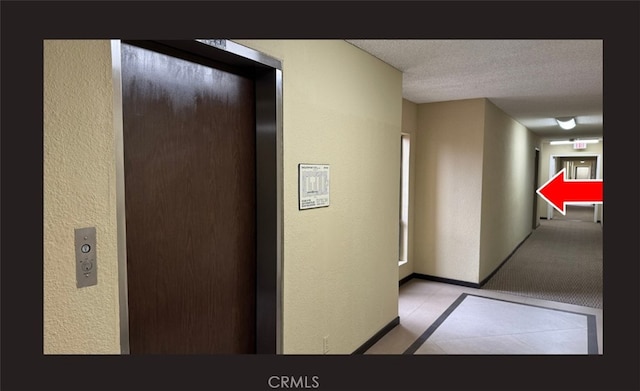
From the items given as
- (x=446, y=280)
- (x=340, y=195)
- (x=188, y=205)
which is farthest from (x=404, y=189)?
(x=188, y=205)

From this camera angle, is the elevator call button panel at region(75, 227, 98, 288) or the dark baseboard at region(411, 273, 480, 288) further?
the dark baseboard at region(411, 273, 480, 288)

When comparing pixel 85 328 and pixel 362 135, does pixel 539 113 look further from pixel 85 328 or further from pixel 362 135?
Answer: pixel 85 328

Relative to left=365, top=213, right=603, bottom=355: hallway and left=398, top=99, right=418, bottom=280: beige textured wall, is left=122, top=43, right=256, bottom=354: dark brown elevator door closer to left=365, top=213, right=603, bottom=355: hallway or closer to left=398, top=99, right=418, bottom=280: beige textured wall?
left=365, top=213, right=603, bottom=355: hallway

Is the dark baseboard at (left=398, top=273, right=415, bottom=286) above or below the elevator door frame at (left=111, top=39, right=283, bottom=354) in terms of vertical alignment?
below

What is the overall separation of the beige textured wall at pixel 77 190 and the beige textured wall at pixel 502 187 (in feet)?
12.7

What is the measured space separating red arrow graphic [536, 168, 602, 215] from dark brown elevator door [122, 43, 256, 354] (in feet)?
5.92

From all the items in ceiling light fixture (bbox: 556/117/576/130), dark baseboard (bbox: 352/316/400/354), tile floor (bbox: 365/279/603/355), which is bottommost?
tile floor (bbox: 365/279/603/355)

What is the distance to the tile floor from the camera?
266 centimetres

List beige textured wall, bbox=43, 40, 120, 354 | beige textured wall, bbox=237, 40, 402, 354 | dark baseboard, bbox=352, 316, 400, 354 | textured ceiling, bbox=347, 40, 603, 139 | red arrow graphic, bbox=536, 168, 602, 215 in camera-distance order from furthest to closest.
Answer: dark baseboard, bbox=352, 316, 400, 354 → textured ceiling, bbox=347, 40, 603, 139 → red arrow graphic, bbox=536, 168, 602, 215 → beige textured wall, bbox=237, 40, 402, 354 → beige textured wall, bbox=43, 40, 120, 354

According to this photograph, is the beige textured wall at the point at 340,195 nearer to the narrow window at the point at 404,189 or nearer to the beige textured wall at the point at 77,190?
the beige textured wall at the point at 77,190

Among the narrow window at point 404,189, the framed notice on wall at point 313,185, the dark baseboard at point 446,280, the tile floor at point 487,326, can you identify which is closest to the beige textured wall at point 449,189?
the dark baseboard at point 446,280

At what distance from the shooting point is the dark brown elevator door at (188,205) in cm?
135

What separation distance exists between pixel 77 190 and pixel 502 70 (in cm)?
300

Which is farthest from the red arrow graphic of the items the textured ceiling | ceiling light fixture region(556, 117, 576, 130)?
ceiling light fixture region(556, 117, 576, 130)
